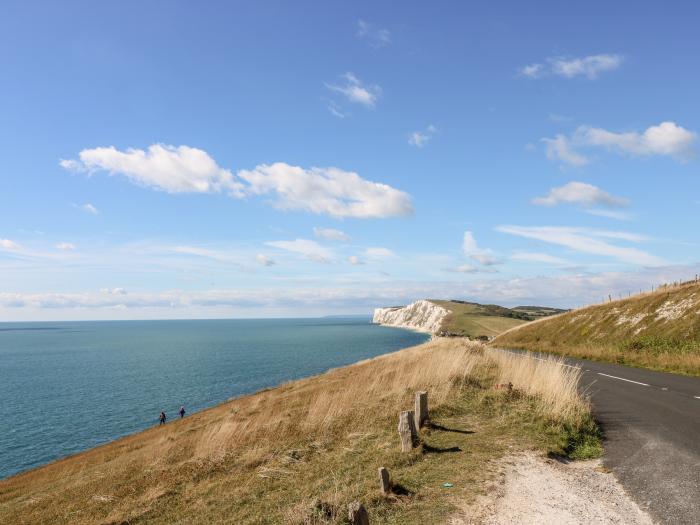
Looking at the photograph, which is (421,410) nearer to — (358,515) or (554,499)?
(554,499)

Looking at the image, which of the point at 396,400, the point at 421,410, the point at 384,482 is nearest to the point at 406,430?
the point at 421,410

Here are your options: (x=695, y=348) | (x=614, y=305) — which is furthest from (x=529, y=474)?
(x=614, y=305)

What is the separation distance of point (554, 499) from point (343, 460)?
5.22m

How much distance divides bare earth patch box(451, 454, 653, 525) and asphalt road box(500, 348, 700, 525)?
35cm

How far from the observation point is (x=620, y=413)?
14117 millimetres

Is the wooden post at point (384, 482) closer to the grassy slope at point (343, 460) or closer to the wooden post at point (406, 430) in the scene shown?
the grassy slope at point (343, 460)

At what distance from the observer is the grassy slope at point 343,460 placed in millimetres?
8742

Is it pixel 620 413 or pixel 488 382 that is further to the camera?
pixel 488 382

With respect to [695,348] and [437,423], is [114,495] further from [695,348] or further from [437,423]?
[695,348]

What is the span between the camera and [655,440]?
36.4ft

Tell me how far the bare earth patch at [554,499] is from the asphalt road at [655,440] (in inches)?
13.7

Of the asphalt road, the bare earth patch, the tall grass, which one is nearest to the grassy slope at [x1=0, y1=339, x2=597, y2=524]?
the tall grass

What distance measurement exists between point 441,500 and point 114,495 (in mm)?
9938

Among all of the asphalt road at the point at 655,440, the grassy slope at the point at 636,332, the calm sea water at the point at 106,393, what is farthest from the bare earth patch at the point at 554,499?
the calm sea water at the point at 106,393
